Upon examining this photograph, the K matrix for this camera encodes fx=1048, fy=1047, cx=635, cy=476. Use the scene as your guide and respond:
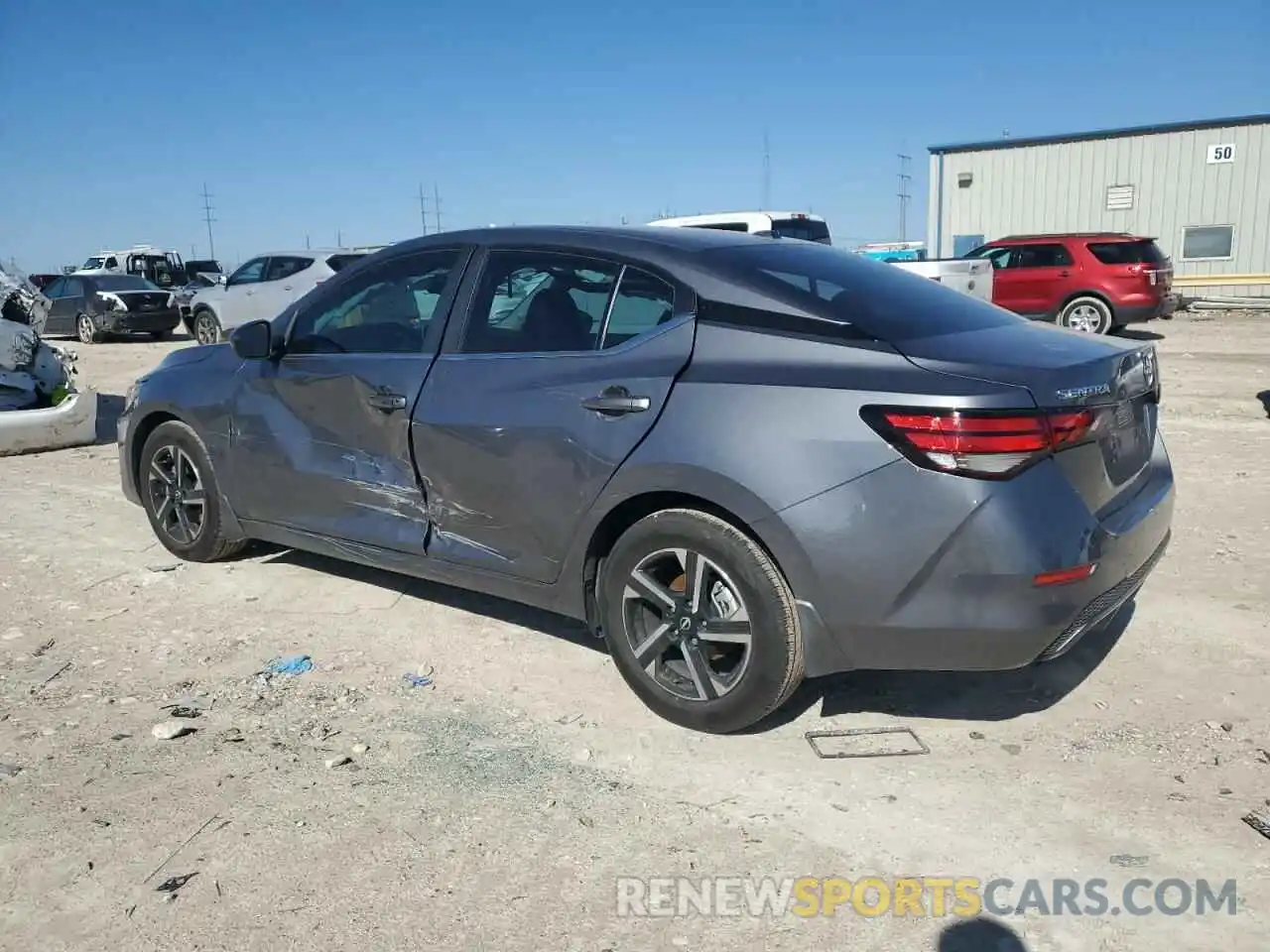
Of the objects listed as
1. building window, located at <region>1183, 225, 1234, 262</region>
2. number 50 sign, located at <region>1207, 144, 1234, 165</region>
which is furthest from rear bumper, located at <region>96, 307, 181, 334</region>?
number 50 sign, located at <region>1207, 144, 1234, 165</region>

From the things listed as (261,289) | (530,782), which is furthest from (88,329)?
(530,782)

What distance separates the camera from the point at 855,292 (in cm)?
354

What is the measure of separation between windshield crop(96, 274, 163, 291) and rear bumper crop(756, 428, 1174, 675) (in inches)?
827

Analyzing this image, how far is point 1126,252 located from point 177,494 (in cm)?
1538

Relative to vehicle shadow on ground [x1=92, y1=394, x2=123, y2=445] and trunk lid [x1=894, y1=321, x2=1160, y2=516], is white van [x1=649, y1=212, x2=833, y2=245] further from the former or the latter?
trunk lid [x1=894, y1=321, x2=1160, y2=516]

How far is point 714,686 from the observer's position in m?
3.38

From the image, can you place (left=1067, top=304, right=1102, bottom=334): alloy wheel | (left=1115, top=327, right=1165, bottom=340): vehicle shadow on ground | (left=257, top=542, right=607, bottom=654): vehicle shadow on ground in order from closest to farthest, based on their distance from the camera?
(left=257, top=542, right=607, bottom=654): vehicle shadow on ground → (left=1067, top=304, right=1102, bottom=334): alloy wheel → (left=1115, top=327, right=1165, bottom=340): vehicle shadow on ground

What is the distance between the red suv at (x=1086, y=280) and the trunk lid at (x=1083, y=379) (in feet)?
45.7

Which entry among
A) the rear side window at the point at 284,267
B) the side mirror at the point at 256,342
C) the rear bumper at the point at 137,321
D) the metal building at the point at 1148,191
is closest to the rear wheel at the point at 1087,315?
the metal building at the point at 1148,191

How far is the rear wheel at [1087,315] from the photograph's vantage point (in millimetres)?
16578

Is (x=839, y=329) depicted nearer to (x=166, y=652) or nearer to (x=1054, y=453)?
(x=1054, y=453)

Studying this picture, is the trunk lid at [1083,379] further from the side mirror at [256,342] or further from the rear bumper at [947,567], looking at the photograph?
the side mirror at [256,342]

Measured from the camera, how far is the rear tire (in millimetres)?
18438

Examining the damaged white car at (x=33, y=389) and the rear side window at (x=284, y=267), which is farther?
the rear side window at (x=284, y=267)
